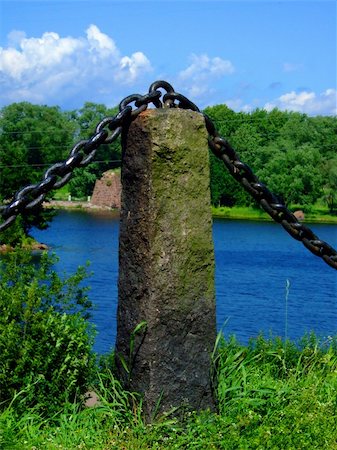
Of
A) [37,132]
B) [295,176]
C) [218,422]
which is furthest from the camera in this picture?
[37,132]

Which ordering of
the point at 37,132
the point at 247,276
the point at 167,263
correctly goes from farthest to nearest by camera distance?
the point at 37,132 → the point at 247,276 → the point at 167,263

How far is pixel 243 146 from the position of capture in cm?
5003

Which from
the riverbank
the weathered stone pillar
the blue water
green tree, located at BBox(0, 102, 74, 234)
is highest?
green tree, located at BBox(0, 102, 74, 234)

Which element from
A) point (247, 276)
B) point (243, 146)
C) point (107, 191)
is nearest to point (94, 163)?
point (107, 191)

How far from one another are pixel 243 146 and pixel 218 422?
45833 millimetres

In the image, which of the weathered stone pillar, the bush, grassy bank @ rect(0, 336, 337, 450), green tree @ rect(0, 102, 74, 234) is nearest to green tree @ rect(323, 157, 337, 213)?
green tree @ rect(0, 102, 74, 234)

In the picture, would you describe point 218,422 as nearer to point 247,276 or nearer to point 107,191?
point 247,276

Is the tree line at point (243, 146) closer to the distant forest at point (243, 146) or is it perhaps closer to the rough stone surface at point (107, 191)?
the distant forest at point (243, 146)

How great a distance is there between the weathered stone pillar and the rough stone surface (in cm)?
4490

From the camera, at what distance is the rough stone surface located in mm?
50031

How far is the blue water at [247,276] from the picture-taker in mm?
14641

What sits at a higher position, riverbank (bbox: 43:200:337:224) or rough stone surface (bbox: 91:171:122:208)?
rough stone surface (bbox: 91:171:122:208)

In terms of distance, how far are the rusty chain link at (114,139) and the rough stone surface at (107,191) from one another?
4427 cm

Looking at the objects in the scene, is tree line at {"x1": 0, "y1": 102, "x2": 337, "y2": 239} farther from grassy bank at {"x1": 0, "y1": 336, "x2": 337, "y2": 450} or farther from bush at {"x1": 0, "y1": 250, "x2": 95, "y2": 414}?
grassy bank at {"x1": 0, "y1": 336, "x2": 337, "y2": 450}
